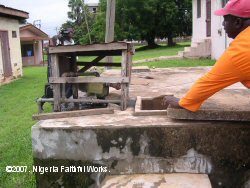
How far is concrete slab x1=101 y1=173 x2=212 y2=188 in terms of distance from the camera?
3.33 metres

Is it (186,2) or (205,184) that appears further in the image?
(186,2)

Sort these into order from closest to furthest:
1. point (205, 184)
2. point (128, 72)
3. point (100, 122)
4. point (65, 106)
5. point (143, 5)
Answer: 1. point (205, 184)
2. point (100, 122)
3. point (128, 72)
4. point (65, 106)
5. point (143, 5)

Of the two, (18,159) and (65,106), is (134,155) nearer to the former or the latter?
(65,106)

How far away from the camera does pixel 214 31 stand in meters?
15.5

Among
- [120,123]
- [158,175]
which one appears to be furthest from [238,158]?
[120,123]

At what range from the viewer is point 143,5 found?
3212cm

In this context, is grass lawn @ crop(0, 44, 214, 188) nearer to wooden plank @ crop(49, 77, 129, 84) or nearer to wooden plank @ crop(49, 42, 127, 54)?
wooden plank @ crop(49, 77, 129, 84)

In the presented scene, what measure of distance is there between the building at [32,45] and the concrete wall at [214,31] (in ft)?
48.1

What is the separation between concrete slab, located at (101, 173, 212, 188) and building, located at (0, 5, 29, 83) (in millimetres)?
12376

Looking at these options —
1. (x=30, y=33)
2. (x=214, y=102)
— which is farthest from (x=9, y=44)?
(x=214, y=102)

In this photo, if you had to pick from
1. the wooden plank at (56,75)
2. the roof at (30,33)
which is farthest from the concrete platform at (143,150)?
the roof at (30,33)

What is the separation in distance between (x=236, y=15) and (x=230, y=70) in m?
0.46

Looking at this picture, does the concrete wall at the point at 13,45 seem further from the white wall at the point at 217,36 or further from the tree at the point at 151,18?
the tree at the point at 151,18

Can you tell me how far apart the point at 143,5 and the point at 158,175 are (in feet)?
97.7
